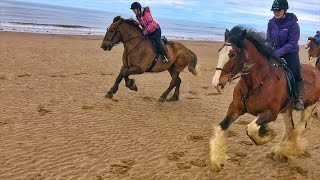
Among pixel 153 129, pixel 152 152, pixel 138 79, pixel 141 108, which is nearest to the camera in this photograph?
pixel 152 152

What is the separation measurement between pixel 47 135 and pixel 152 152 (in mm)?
2186

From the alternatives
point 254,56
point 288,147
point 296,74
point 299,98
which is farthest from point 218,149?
point 296,74

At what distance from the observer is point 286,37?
23.7 ft

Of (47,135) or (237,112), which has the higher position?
(237,112)

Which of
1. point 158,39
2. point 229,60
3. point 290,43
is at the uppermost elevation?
point 290,43

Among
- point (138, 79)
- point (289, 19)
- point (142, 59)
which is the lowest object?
point (138, 79)

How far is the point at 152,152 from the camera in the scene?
7801 mm

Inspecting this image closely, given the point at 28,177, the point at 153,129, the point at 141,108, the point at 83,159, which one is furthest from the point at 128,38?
the point at 28,177

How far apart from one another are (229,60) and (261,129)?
144 cm

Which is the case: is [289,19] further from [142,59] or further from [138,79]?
[138,79]

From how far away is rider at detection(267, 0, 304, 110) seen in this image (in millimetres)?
7004

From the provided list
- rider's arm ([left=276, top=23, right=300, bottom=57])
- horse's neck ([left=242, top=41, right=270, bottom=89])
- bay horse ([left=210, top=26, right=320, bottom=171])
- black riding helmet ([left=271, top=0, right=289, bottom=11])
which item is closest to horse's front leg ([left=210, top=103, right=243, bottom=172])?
bay horse ([left=210, top=26, right=320, bottom=171])

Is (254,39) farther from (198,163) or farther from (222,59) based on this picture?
(198,163)

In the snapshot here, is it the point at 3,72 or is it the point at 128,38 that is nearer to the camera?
the point at 128,38
